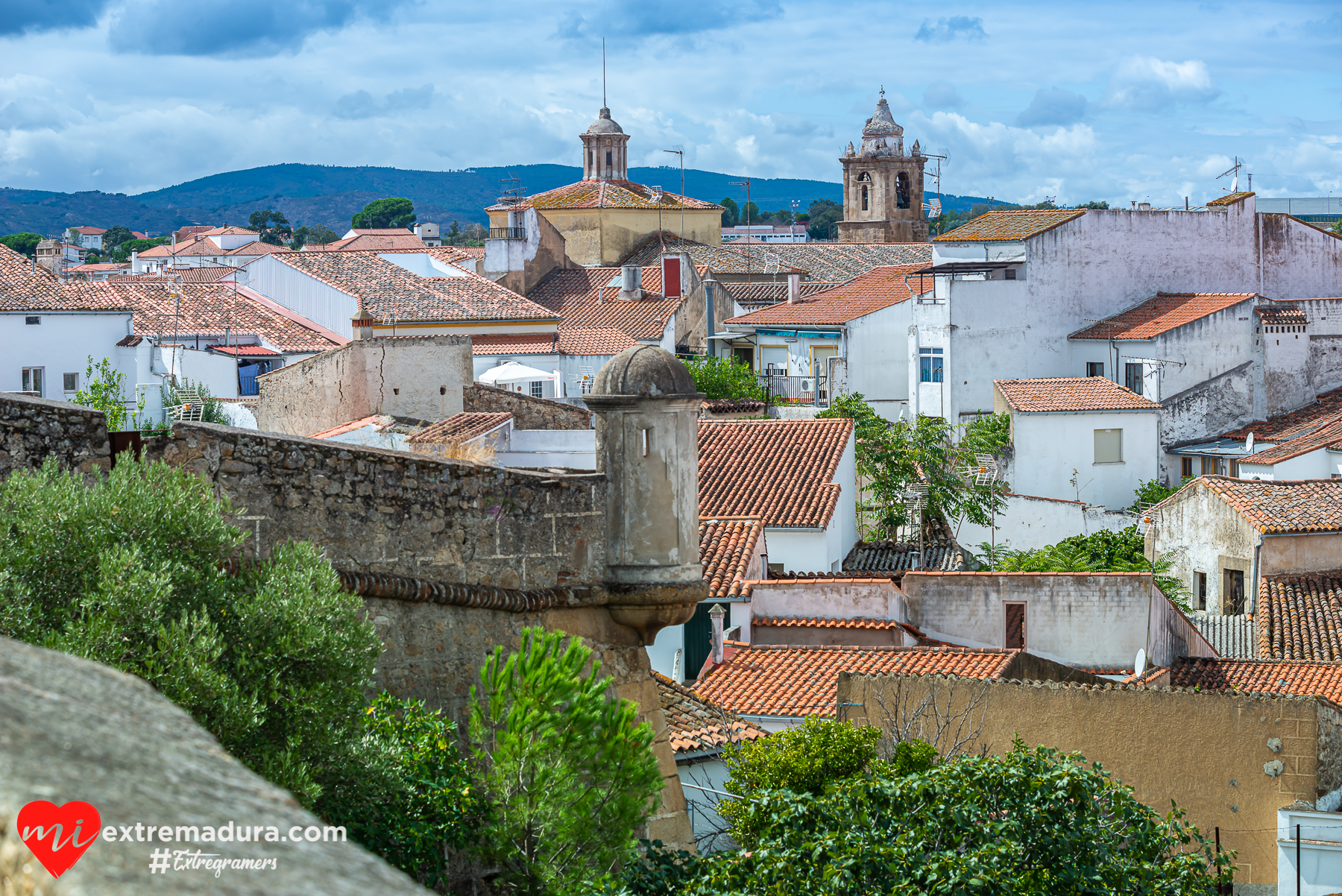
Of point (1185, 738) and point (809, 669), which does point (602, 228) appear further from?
point (1185, 738)

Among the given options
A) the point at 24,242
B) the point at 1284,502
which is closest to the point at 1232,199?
the point at 1284,502

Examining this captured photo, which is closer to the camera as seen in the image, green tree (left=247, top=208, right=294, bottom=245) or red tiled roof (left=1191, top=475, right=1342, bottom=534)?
red tiled roof (left=1191, top=475, right=1342, bottom=534)

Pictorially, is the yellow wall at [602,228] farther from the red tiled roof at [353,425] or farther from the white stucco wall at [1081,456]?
the red tiled roof at [353,425]

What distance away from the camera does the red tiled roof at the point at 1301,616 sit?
→ 24766mm

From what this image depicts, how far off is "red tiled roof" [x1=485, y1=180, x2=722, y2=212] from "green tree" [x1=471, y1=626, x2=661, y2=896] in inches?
2689

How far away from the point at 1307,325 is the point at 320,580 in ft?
138

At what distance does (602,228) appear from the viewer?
2995 inches

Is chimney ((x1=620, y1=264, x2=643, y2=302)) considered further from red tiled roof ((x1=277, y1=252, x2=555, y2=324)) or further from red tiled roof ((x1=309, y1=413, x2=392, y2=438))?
red tiled roof ((x1=309, y1=413, x2=392, y2=438))

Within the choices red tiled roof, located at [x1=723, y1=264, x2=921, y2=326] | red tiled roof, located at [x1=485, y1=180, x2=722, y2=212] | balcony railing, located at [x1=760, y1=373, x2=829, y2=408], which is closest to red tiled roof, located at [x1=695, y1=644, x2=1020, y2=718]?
balcony railing, located at [x1=760, y1=373, x2=829, y2=408]

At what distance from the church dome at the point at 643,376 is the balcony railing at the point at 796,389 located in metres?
37.7

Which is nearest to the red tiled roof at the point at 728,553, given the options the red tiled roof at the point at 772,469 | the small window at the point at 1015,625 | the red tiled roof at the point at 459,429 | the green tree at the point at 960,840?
the red tiled roof at the point at 772,469

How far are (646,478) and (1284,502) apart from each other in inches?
862

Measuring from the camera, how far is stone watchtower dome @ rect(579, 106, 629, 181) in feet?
285

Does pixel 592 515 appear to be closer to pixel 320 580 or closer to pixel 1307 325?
pixel 320 580
